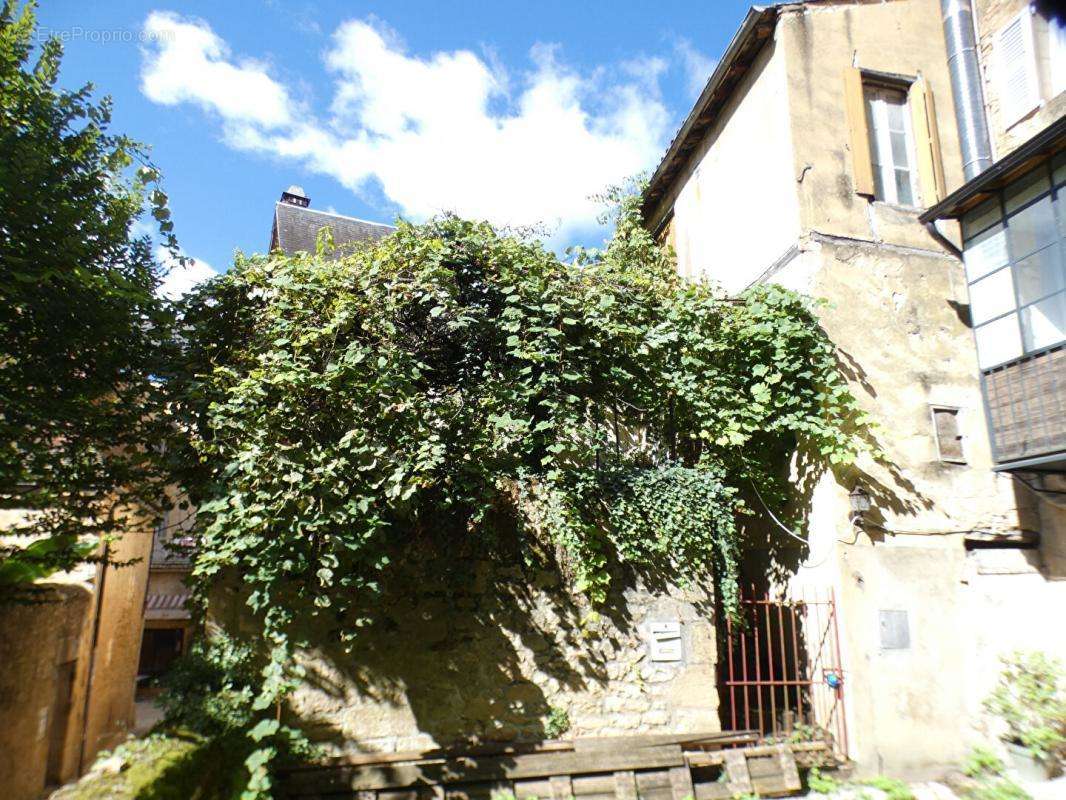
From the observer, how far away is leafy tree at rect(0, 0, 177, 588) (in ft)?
17.6

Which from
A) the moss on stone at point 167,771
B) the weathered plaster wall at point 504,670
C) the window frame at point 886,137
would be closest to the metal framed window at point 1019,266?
the window frame at point 886,137

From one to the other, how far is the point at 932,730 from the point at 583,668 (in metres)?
3.69

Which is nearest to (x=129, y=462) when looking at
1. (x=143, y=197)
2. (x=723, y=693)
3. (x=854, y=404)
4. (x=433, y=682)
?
(x=143, y=197)

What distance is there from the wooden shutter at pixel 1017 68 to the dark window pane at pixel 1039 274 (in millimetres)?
2605

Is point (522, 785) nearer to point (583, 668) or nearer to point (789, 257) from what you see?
point (583, 668)

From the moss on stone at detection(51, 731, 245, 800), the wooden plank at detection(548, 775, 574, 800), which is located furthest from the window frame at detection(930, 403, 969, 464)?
the moss on stone at detection(51, 731, 245, 800)

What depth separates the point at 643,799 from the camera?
5.79 metres

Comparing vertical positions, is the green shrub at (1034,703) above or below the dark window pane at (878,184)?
below

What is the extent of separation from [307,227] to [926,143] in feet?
44.7

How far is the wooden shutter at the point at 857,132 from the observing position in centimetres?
823

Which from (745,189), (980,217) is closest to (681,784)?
(980,217)

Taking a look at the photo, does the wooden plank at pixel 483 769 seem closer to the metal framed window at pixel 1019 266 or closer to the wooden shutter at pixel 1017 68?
the metal framed window at pixel 1019 266

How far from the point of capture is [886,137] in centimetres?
873

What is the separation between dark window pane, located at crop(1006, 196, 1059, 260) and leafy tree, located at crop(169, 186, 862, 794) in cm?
231
